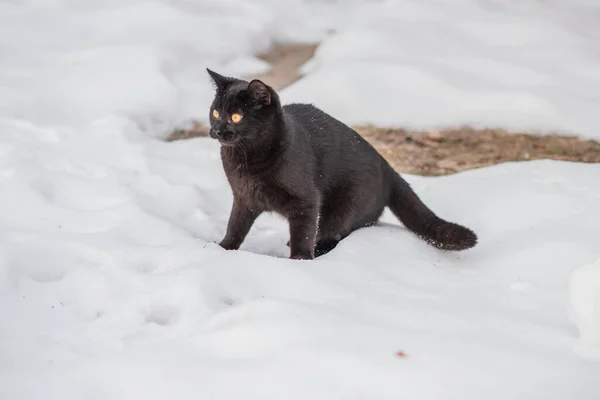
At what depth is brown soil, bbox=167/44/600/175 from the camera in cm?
529

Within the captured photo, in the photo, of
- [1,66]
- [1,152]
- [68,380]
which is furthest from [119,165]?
[68,380]

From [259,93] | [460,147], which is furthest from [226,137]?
[460,147]

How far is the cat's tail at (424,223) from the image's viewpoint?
3674 millimetres

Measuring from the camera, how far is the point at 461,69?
6.23 meters

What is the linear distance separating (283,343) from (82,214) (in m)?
1.78

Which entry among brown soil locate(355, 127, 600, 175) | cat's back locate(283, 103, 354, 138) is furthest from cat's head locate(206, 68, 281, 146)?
brown soil locate(355, 127, 600, 175)

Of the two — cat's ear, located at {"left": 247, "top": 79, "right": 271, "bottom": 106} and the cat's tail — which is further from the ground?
cat's ear, located at {"left": 247, "top": 79, "right": 271, "bottom": 106}

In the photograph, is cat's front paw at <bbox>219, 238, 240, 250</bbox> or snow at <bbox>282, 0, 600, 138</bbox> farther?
snow at <bbox>282, 0, 600, 138</bbox>

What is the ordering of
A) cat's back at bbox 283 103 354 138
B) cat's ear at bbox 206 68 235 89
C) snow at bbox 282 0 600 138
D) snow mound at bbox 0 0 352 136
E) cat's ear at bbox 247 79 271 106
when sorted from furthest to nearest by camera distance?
snow at bbox 282 0 600 138
snow mound at bbox 0 0 352 136
cat's back at bbox 283 103 354 138
cat's ear at bbox 206 68 235 89
cat's ear at bbox 247 79 271 106

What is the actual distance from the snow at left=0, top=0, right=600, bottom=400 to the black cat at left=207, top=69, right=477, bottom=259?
0.19 metres

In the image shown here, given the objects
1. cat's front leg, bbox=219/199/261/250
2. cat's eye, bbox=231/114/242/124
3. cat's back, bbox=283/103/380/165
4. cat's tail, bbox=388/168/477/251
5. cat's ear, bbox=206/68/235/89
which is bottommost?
cat's front leg, bbox=219/199/261/250

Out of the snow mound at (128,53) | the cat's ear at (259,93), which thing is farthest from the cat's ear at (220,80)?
the snow mound at (128,53)

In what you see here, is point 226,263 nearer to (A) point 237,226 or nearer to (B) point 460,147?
(A) point 237,226

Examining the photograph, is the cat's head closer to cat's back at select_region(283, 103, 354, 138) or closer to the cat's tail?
cat's back at select_region(283, 103, 354, 138)
